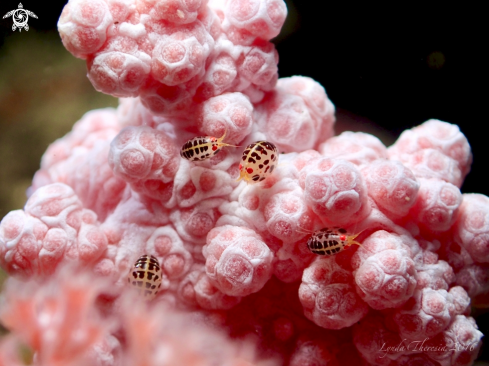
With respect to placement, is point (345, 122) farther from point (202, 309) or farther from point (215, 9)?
point (202, 309)

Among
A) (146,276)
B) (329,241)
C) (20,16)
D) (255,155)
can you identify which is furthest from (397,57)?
(20,16)

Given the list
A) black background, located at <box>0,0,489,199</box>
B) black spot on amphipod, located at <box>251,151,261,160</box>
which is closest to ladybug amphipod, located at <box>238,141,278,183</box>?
black spot on amphipod, located at <box>251,151,261,160</box>

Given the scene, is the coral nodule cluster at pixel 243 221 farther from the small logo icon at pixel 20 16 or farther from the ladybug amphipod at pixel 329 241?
the small logo icon at pixel 20 16

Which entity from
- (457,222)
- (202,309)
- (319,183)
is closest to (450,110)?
(457,222)

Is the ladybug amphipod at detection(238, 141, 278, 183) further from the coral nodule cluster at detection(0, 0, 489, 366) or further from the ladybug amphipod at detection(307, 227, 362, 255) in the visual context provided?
the ladybug amphipod at detection(307, 227, 362, 255)

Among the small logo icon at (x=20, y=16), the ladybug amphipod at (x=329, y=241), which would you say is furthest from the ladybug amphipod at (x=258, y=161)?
the small logo icon at (x=20, y=16)
